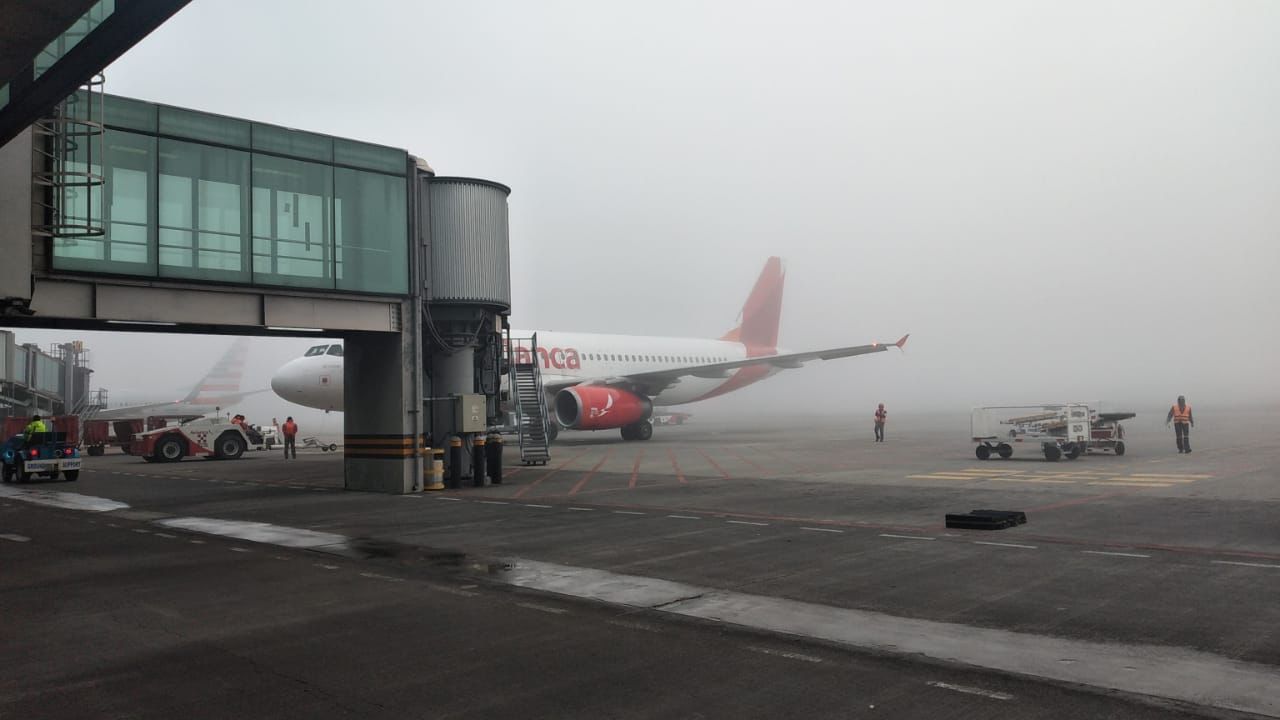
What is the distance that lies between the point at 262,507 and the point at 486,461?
5942 mm

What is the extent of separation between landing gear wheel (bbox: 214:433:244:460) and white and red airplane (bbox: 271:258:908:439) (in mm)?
6575

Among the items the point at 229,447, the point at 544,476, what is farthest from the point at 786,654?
the point at 229,447

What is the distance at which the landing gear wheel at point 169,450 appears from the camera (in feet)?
108

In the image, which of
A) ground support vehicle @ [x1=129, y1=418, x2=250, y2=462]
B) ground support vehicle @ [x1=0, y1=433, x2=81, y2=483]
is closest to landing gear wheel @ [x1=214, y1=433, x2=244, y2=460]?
ground support vehicle @ [x1=129, y1=418, x2=250, y2=462]

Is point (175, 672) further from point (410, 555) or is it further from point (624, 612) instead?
point (410, 555)

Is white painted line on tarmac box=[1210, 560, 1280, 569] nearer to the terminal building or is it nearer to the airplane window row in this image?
the terminal building

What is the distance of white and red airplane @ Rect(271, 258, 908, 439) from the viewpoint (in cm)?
3022

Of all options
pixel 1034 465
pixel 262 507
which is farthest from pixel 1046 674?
pixel 1034 465

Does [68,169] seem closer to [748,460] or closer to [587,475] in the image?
[587,475]

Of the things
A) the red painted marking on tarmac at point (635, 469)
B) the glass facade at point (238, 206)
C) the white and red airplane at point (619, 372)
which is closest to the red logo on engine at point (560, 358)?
the white and red airplane at point (619, 372)

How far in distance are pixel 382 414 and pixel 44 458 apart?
12362 millimetres

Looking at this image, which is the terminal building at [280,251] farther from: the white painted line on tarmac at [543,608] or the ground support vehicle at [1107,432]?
the ground support vehicle at [1107,432]

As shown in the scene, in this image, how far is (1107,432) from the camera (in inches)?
957

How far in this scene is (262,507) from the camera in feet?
53.5
